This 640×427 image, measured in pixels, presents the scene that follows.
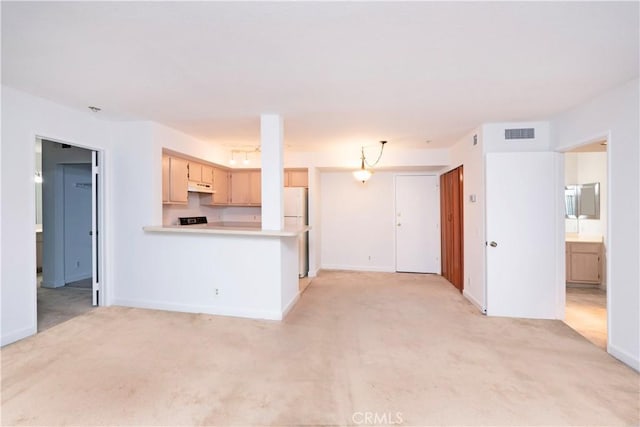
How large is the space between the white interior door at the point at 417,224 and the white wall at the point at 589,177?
219 centimetres

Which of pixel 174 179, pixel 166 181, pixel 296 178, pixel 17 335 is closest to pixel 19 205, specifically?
pixel 17 335

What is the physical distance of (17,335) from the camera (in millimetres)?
2934

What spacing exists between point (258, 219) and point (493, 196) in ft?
14.4

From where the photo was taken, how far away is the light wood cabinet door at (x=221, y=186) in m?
5.64

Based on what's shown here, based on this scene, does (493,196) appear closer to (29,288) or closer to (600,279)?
(600,279)

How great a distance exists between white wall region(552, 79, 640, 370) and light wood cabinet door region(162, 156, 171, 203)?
16.7ft

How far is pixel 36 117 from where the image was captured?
3057 mm

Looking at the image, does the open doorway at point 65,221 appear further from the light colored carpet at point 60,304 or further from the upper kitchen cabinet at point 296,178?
the upper kitchen cabinet at point 296,178

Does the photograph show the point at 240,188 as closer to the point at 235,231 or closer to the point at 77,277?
the point at 235,231

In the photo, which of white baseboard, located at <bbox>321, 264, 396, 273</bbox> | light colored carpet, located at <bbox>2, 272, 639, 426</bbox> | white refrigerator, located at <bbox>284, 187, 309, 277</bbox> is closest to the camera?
light colored carpet, located at <bbox>2, 272, 639, 426</bbox>

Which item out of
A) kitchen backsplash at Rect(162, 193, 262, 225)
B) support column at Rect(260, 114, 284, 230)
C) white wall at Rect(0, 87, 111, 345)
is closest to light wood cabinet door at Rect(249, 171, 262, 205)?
kitchen backsplash at Rect(162, 193, 262, 225)

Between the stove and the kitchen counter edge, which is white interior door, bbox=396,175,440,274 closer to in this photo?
the kitchen counter edge

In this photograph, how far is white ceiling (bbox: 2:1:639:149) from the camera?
167cm

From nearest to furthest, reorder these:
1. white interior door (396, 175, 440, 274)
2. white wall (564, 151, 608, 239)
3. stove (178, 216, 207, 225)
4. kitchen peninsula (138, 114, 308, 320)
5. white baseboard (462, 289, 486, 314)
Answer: kitchen peninsula (138, 114, 308, 320), white baseboard (462, 289, 486, 314), white wall (564, 151, 608, 239), stove (178, 216, 207, 225), white interior door (396, 175, 440, 274)
